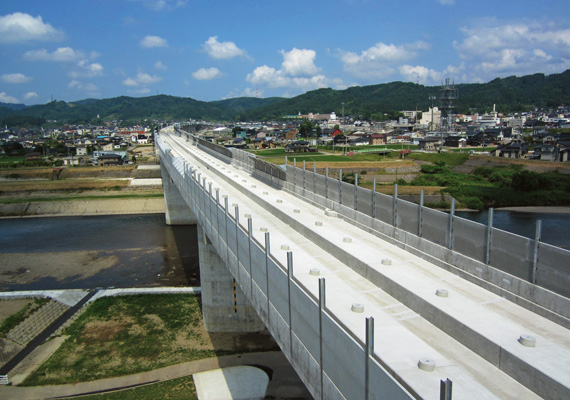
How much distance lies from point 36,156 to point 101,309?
74512mm

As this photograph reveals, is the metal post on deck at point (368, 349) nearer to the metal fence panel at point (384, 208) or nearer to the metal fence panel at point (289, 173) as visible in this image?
the metal fence panel at point (384, 208)

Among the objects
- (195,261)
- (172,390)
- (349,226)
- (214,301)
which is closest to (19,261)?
(195,261)

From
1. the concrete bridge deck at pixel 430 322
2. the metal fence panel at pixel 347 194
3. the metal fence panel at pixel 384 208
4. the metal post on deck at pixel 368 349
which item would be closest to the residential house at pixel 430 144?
the metal fence panel at pixel 347 194

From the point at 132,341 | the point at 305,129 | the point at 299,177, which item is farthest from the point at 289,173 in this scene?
the point at 305,129

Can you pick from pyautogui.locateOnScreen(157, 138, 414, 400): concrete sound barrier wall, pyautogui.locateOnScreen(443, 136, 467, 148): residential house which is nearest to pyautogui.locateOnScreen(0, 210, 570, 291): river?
pyautogui.locateOnScreen(157, 138, 414, 400): concrete sound barrier wall

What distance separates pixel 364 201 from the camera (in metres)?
12.3

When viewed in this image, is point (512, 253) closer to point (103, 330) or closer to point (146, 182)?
point (103, 330)

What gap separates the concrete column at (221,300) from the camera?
1755 centimetres

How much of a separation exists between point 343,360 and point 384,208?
659 centimetres

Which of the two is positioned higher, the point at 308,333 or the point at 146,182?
the point at 308,333

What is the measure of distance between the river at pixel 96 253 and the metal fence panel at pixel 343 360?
1943cm

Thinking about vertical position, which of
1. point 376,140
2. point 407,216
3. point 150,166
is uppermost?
point 407,216

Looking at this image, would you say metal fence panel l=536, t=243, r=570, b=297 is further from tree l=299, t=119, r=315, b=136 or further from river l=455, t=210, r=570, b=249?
tree l=299, t=119, r=315, b=136

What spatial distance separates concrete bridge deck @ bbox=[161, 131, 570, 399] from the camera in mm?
4805
